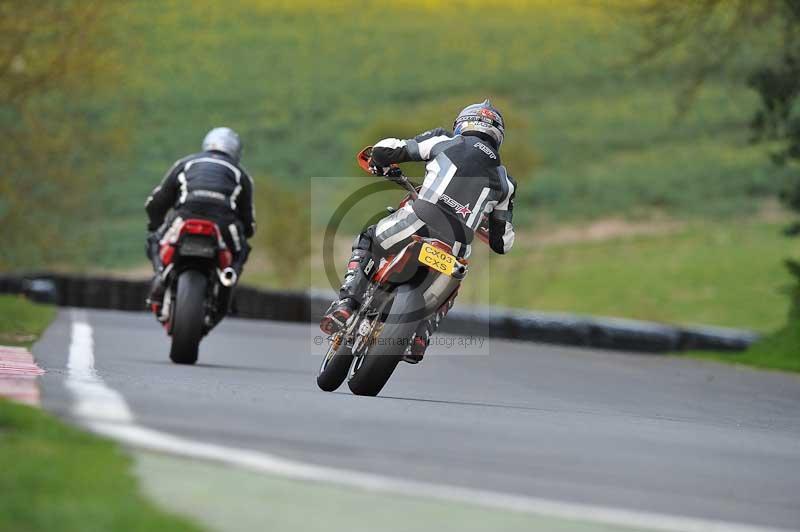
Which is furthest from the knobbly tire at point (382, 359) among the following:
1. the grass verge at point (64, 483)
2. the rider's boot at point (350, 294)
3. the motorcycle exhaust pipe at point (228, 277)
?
the grass verge at point (64, 483)

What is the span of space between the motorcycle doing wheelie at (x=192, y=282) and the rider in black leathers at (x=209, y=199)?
10cm

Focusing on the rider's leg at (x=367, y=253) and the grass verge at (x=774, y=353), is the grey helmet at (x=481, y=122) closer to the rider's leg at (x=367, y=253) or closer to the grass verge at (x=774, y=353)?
the rider's leg at (x=367, y=253)

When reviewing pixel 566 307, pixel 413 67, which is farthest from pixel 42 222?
pixel 413 67

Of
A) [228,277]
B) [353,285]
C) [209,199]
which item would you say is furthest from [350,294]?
[209,199]

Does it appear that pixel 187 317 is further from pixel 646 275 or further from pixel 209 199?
pixel 646 275

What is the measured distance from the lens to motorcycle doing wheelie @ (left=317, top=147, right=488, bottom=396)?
1004 cm

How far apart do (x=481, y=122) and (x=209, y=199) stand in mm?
3349

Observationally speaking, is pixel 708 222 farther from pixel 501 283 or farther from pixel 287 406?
pixel 287 406

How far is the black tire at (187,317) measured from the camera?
12906mm

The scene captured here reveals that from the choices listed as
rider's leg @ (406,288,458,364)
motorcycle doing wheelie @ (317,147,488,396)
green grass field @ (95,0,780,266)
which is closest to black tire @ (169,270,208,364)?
motorcycle doing wheelie @ (317,147,488,396)

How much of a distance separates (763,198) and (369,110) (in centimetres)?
2586

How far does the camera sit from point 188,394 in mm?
8734

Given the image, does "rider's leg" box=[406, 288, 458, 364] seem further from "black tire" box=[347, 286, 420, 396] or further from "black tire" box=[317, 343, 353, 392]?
"black tire" box=[317, 343, 353, 392]

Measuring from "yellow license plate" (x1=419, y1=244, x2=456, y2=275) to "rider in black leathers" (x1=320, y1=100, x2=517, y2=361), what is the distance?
0.43 m
